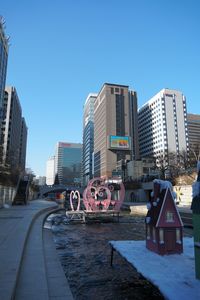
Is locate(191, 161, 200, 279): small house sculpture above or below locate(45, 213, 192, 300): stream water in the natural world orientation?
above

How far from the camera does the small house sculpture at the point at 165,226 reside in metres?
6.79

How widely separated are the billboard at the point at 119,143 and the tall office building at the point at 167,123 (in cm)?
1586

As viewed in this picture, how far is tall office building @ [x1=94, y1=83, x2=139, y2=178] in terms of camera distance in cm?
12250

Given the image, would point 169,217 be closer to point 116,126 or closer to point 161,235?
point 161,235

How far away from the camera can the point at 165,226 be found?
699 centimetres

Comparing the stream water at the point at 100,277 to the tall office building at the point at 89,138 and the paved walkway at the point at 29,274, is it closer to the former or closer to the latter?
the paved walkway at the point at 29,274

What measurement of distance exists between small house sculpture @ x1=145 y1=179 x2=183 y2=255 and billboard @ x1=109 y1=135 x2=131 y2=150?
359 feet

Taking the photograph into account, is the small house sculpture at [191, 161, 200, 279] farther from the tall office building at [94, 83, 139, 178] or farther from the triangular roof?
the tall office building at [94, 83, 139, 178]

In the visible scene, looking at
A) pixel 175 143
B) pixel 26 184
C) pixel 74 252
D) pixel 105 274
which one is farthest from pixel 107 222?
pixel 175 143

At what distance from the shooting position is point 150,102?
141375 mm

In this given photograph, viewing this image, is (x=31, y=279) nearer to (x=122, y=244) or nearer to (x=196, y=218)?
(x=122, y=244)

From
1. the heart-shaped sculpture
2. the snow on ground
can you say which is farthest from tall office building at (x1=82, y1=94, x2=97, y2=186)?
the snow on ground

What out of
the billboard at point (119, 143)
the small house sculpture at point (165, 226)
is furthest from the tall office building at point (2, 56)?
the small house sculpture at point (165, 226)

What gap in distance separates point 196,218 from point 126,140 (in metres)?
114
